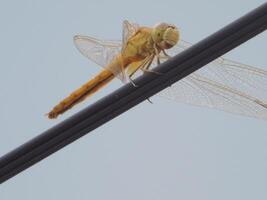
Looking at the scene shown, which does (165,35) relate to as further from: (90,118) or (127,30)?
(90,118)

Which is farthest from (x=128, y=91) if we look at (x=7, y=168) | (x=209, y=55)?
(x=7, y=168)

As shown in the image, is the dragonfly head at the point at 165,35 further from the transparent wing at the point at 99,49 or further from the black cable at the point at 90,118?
the black cable at the point at 90,118

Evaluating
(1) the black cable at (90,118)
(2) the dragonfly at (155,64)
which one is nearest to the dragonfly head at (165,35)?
(2) the dragonfly at (155,64)

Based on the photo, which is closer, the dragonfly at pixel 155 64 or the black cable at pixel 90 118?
the black cable at pixel 90 118

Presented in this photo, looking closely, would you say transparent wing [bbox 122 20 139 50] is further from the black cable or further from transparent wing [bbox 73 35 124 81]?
the black cable

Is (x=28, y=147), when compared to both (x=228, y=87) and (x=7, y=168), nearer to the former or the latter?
(x=7, y=168)

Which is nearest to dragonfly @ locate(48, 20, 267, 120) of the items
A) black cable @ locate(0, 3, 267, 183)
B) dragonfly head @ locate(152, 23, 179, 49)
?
dragonfly head @ locate(152, 23, 179, 49)
